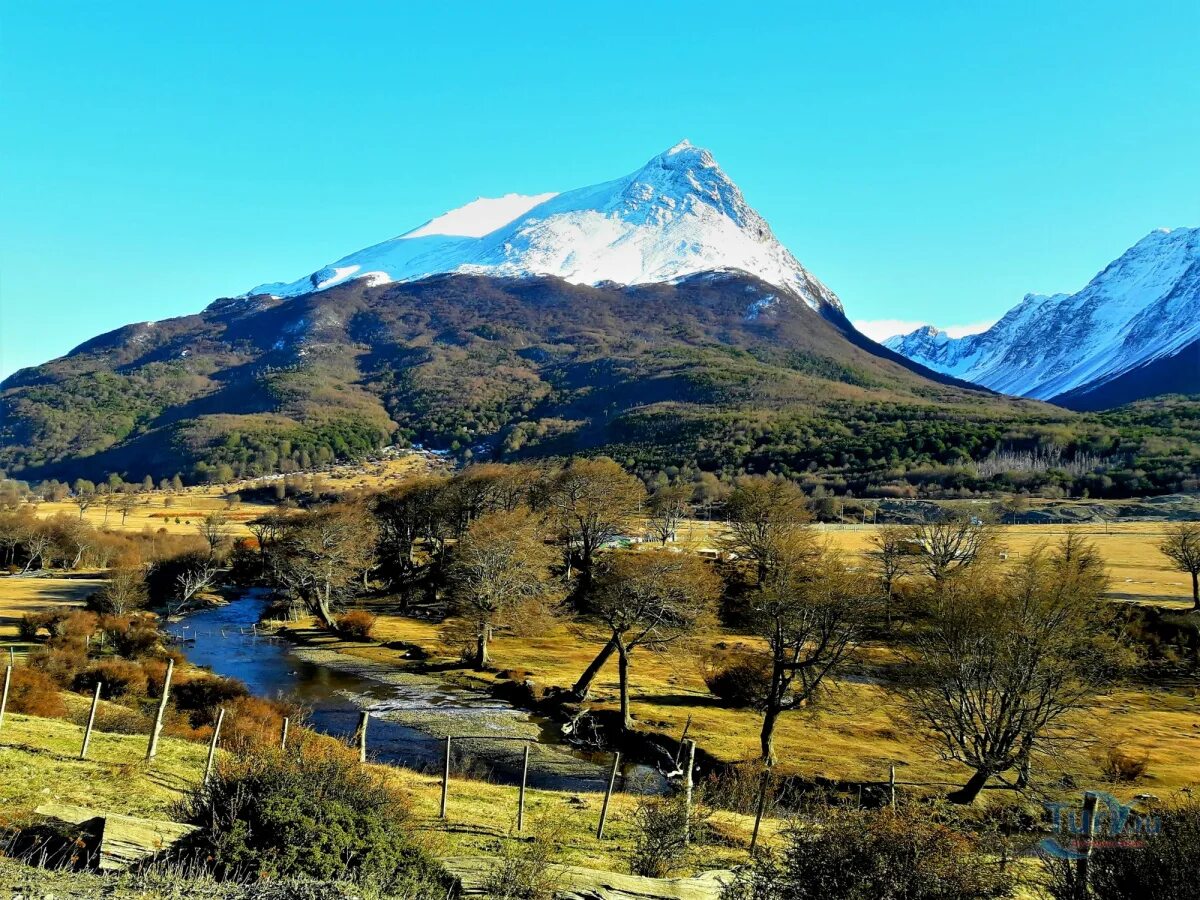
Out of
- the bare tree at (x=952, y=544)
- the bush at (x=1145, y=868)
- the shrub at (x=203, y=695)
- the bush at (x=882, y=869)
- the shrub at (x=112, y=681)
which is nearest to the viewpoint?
the bush at (x=1145, y=868)

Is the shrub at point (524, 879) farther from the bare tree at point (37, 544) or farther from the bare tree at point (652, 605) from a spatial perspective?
the bare tree at point (37, 544)

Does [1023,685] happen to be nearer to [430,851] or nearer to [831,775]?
[831,775]

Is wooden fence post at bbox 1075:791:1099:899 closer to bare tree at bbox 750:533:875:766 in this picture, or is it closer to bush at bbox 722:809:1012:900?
bush at bbox 722:809:1012:900

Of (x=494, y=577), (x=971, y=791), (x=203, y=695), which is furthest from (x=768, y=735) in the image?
(x=494, y=577)

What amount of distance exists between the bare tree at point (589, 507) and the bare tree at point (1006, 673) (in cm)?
4412

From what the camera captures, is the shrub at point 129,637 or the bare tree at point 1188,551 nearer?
the shrub at point 129,637

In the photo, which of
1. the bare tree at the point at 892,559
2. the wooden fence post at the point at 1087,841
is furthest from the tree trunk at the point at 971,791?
the bare tree at the point at 892,559

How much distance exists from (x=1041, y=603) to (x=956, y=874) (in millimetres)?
20033

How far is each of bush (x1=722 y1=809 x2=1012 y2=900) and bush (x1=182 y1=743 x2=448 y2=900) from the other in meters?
4.58

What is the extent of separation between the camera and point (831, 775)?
2800 centimetres

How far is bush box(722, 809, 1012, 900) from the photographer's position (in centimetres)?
893

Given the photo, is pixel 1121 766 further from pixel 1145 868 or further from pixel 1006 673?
pixel 1145 868

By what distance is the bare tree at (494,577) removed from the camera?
46.9 meters

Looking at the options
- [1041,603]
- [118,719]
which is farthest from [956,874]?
[118,719]
